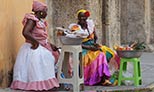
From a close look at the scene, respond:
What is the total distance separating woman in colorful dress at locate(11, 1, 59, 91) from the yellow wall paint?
0.75 feet

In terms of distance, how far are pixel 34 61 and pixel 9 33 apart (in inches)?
28.3

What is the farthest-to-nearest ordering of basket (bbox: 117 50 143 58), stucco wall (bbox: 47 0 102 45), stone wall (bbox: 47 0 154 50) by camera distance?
stone wall (bbox: 47 0 154 50) < stucco wall (bbox: 47 0 102 45) < basket (bbox: 117 50 143 58)

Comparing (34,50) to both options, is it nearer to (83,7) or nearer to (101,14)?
(83,7)

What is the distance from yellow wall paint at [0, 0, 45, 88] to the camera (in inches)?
297

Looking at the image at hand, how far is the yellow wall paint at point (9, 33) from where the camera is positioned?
754cm

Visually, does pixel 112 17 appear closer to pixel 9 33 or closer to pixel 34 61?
pixel 9 33

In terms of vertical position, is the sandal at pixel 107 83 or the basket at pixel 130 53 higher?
the basket at pixel 130 53

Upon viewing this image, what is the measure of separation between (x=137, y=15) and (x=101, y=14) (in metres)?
3.64

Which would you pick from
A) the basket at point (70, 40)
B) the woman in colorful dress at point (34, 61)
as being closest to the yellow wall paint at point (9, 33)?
the woman in colorful dress at point (34, 61)

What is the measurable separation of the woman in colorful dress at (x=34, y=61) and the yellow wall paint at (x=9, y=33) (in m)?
Result: 0.23

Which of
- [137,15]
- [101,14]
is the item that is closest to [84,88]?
[101,14]

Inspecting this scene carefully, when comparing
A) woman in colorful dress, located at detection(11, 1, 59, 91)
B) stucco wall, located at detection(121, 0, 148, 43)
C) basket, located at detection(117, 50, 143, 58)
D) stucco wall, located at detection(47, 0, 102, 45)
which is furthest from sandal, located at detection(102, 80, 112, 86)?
stucco wall, located at detection(121, 0, 148, 43)

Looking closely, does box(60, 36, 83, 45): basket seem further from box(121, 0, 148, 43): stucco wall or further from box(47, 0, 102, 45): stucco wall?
box(121, 0, 148, 43): stucco wall

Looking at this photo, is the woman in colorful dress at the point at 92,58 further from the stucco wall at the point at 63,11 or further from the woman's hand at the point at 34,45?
the stucco wall at the point at 63,11
